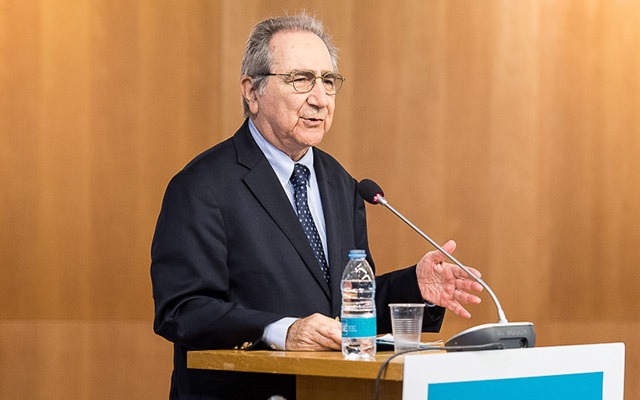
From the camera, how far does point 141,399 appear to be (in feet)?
14.4

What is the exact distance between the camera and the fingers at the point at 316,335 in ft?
7.27

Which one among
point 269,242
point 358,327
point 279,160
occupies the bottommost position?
point 358,327

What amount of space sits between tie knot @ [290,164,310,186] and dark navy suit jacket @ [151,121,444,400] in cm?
10

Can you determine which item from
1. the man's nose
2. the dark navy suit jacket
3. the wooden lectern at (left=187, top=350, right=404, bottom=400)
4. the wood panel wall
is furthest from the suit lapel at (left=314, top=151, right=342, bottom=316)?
the wood panel wall

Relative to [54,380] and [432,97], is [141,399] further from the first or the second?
[432,97]

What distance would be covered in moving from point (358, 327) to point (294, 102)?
0.89 m

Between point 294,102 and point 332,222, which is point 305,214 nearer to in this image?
point 332,222

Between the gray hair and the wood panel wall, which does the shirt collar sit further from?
the wood panel wall

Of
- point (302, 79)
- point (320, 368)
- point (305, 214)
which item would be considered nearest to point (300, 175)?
point (305, 214)

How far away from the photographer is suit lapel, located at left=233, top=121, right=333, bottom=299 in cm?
261

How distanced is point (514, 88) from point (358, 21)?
0.88m

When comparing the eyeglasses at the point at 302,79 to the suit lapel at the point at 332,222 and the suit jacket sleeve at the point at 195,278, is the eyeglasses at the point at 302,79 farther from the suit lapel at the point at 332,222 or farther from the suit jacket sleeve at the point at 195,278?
the suit jacket sleeve at the point at 195,278

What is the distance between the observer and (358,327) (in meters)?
2.11

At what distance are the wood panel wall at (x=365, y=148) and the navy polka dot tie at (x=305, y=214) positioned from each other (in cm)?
173
